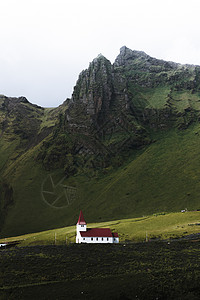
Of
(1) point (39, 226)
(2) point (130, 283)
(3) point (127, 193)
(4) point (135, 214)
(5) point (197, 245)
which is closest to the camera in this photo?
(2) point (130, 283)

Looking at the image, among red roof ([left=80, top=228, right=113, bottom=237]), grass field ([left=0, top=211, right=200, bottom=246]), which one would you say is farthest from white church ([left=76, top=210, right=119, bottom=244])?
grass field ([left=0, top=211, right=200, bottom=246])

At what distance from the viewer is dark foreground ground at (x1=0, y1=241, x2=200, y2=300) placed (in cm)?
3880

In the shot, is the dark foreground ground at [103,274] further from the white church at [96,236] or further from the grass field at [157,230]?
the grass field at [157,230]

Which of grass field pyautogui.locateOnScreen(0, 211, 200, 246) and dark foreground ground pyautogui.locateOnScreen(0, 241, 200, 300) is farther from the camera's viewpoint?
grass field pyautogui.locateOnScreen(0, 211, 200, 246)

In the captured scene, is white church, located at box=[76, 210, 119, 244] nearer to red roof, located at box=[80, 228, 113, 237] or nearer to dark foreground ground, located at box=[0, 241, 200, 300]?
red roof, located at box=[80, 228, 113, 237]

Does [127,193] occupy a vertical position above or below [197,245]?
above

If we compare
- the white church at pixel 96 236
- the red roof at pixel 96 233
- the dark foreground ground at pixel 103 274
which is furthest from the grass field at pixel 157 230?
the dark foreground ground at pixel 103 274

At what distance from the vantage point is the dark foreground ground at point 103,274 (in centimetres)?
3880

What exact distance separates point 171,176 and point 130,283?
517 feet

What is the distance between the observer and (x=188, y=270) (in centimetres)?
4747

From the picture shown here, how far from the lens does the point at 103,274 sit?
46594mm

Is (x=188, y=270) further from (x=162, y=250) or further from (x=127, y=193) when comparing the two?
(x=127, y=193)

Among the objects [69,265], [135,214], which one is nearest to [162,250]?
[69,265]

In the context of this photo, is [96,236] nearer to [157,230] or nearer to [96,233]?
[96,233]
